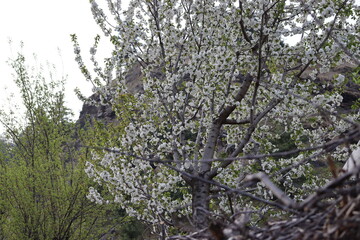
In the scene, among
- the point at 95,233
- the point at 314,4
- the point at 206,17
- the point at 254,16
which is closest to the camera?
the point at 314,4

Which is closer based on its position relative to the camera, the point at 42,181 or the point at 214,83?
the point at 214,83

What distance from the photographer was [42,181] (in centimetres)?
1023

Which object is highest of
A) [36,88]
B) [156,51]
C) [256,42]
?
[36,88]

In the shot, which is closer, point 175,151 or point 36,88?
point 175,151

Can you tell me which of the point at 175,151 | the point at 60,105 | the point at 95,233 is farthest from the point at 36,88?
the point at 175,151

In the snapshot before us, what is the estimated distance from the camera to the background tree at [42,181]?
1003 cm

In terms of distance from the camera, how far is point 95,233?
11648 millimetres

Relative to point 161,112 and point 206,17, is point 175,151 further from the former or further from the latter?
point 206,17

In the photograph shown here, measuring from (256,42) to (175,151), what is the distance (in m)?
2.69

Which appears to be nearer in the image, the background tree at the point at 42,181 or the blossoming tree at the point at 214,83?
the blossoming tree at the point at 214,83

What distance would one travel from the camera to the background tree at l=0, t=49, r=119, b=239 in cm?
1003

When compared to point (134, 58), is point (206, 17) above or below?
above

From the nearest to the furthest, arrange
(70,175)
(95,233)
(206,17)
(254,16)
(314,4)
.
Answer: (314,4) → (254,16) → (206,17) → (70,175) → (95,233)

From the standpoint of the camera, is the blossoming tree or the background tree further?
the background tree
